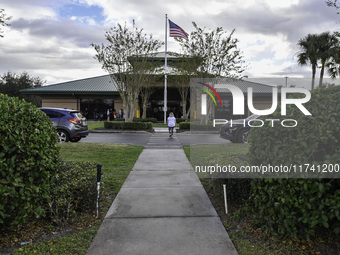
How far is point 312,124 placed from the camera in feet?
11.2

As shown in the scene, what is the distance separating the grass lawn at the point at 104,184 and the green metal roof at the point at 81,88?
967 inches

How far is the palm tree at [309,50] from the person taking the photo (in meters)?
35.0

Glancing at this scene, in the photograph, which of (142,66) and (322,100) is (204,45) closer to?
(142,66)

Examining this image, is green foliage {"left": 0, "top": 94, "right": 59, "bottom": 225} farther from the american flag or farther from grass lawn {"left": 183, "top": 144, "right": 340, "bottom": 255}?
the american flag

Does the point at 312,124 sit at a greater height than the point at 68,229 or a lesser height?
greater

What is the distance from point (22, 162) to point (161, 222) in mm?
2127

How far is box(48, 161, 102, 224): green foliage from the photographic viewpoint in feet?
14.4

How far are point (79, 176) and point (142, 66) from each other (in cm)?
2037

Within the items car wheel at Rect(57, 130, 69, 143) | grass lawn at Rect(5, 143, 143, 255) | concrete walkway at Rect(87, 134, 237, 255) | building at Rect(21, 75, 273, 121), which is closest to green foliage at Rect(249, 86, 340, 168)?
concrete walkway at Rect(87, 134, 237, 255)

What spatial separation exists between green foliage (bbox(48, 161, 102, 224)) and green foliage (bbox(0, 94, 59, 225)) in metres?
0.26

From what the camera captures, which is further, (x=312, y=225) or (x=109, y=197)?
(x=109, y=197)

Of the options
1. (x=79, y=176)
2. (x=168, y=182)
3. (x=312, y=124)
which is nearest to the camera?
(x=312, y=124)

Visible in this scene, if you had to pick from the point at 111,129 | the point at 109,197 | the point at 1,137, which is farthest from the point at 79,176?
the point at 111,129

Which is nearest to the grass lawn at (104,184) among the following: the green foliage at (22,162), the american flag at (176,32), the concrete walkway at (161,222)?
the concrete walkway at (161,222)
